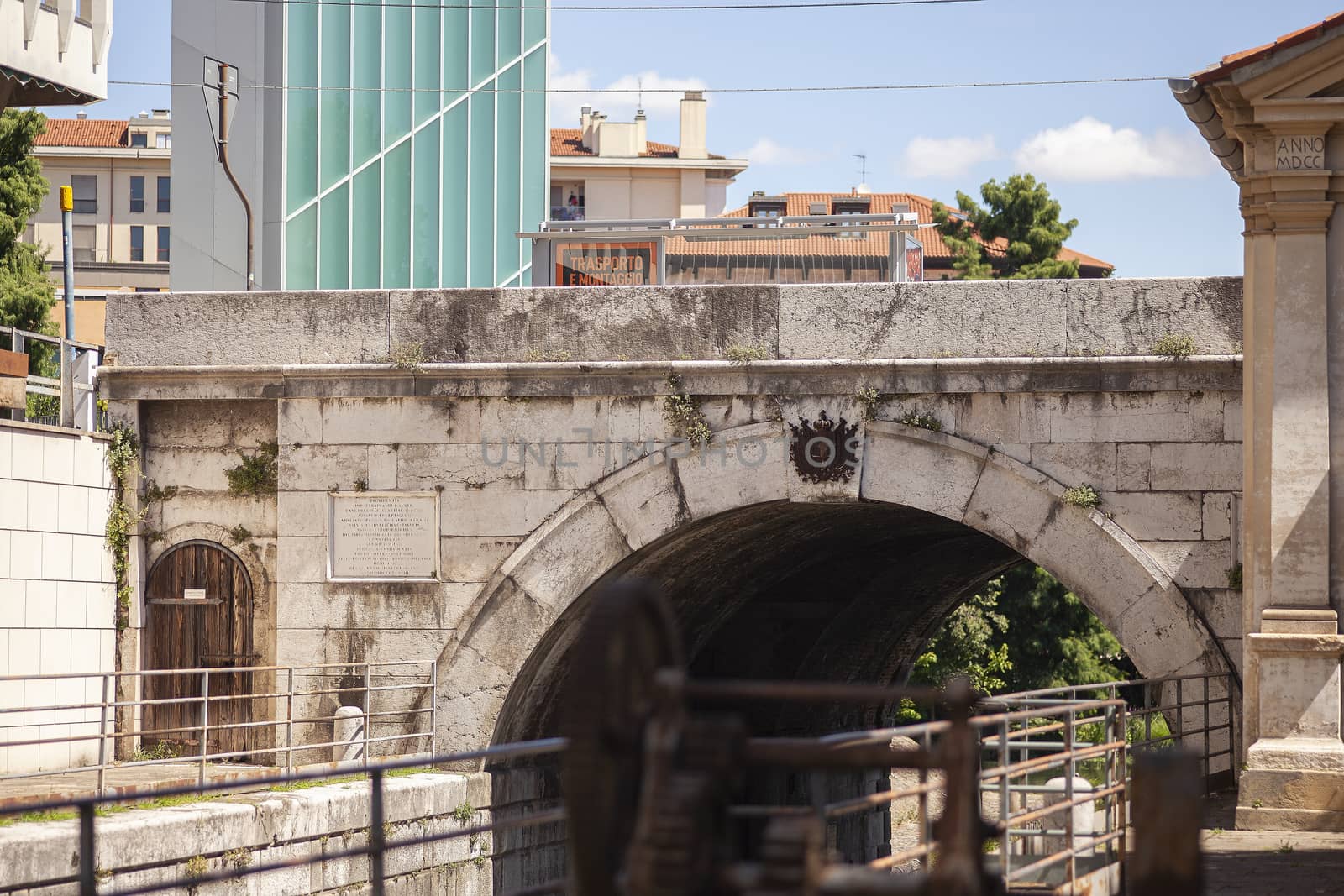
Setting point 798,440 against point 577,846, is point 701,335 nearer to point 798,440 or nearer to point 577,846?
point 798,440

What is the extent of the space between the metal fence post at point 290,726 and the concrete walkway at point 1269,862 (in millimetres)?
6006

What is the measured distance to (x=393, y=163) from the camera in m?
21.5

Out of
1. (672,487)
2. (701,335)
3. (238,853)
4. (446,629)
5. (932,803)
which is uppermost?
(701,335)

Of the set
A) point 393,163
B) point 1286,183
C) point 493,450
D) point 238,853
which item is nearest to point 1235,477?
point 1286,183

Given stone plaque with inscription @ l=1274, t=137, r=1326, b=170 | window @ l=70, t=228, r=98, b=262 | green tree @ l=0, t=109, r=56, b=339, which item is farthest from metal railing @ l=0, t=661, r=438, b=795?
window @ l=70, t=228, r=98, b=262

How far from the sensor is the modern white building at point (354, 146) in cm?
2061

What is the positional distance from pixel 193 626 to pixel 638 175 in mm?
37429

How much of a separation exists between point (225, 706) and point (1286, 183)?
8.07 metres

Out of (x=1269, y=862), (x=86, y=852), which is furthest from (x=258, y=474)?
(x=86, y=852)

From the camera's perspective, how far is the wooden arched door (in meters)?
12.8

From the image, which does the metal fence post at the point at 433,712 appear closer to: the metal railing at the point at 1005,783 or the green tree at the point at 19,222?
the metal railing at the point at 1005,783

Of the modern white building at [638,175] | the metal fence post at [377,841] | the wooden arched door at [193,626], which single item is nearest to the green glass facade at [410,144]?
the wooden arched door at [193,626]

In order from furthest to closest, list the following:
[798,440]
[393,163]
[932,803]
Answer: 1. [932,803]
2. [393,163]
3. [798,440]

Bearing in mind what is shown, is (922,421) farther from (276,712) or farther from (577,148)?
(577,148)
